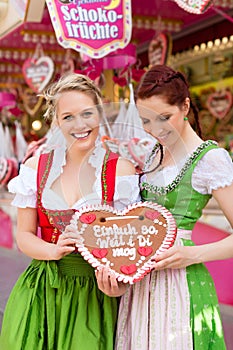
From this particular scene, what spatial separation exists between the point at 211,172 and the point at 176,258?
0.96 ft

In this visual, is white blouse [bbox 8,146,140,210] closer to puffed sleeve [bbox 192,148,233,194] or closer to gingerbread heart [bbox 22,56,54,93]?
puffed sleeve [bbox 192,148,233,194]

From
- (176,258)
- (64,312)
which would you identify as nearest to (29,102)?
(64,312)

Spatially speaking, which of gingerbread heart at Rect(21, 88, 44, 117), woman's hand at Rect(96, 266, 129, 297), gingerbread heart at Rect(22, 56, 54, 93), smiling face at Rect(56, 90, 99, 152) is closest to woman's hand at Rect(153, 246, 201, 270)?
woman's hand at Rect(96, 266, 129, 297)

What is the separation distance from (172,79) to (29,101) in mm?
6953

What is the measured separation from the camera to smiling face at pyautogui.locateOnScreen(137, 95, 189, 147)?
1733mm

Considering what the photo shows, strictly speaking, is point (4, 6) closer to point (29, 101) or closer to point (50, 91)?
point (50, 91)

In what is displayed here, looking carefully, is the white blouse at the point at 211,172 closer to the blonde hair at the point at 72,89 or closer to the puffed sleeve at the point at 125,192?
the puffed sleeve at the point at 125,192

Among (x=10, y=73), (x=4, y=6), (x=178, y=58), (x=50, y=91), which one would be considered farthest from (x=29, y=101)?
(x=50, y=91)

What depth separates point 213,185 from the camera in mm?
1711

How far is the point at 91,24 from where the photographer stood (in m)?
3.37

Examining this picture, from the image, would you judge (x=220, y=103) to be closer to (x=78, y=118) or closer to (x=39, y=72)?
(x=39, y=72)

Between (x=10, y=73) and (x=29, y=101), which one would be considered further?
(x=10, y=73)

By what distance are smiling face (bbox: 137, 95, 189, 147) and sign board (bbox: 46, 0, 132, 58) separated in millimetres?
1704

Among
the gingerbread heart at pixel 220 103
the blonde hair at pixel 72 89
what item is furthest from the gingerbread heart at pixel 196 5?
the gingerbread heart at pixel 220 103
